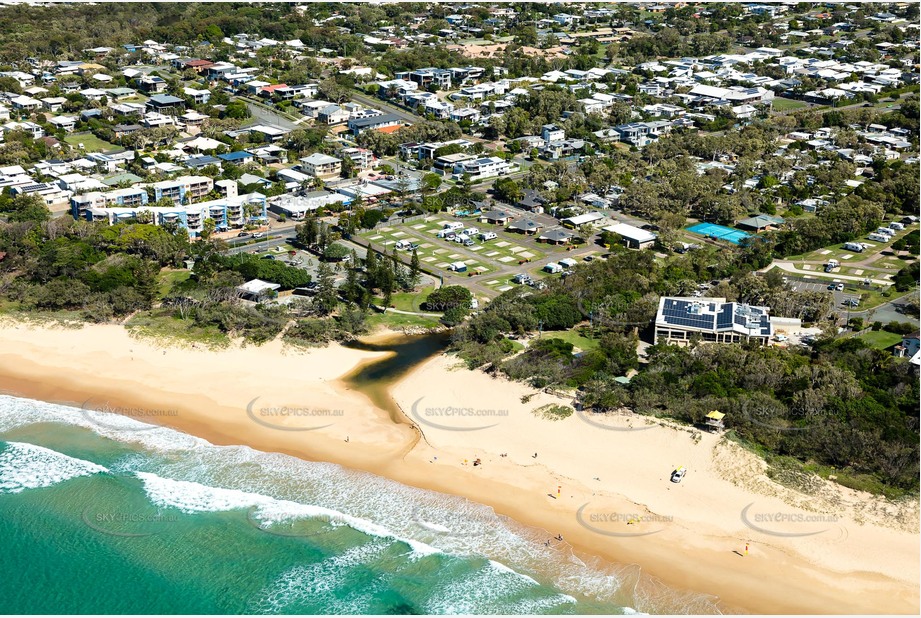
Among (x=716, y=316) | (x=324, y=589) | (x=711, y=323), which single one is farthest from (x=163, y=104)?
(x=324, y=589)

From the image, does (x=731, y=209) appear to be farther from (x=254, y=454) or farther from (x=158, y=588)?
(x=158, y=588)

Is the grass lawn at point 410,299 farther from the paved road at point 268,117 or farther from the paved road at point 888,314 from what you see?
the paved road at point 268,117

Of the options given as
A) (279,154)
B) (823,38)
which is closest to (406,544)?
(279,154)

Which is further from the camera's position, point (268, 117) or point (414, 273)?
point (268, 117)

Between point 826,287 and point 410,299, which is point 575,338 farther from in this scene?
point 826,287

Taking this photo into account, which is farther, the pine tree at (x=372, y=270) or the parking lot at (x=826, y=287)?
the pine tree at (x=372, y=270)
